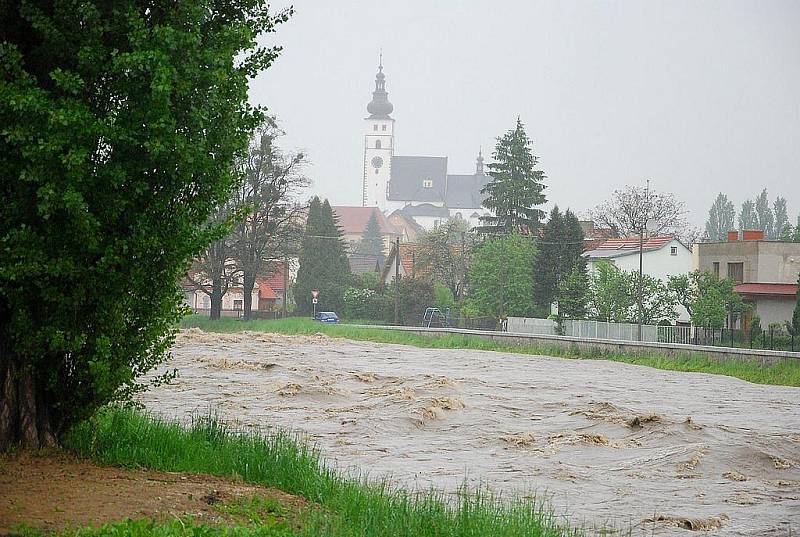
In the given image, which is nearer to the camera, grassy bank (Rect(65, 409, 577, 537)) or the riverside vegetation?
the riverside vegetation

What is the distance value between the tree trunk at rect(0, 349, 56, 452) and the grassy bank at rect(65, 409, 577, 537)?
59 cm

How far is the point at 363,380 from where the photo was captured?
32969 millimetres

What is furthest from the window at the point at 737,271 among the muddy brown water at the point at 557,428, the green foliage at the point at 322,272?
the muddy brown water at the point at 557,428

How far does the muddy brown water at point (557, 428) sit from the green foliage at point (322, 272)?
1867 inches

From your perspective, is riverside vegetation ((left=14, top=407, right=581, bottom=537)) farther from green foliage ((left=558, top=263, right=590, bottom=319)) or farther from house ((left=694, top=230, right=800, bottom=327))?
house ((left=694, top=230, right=800, bottom=327))

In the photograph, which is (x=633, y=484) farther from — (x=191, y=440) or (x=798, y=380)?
(x=798, y=380)

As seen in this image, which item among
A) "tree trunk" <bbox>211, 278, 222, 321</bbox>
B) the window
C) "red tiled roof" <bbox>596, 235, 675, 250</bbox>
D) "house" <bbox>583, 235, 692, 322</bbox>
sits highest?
"red tiled roof" <bbox>596, 235, 675, 250</bbox>

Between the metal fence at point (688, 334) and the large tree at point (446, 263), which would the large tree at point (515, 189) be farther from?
the metal fence at point (688, 334)

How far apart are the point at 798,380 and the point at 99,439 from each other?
28.9 meters

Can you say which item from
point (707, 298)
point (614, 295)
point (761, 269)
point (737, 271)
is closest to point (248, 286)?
point (614, 295)

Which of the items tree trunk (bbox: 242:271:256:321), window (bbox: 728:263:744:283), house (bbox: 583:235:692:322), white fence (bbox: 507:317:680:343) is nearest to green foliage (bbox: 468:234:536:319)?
white fence (bbox: 507:317:680:343)

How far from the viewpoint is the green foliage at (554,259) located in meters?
74.4

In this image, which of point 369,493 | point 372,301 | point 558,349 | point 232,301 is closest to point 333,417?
point 369,493

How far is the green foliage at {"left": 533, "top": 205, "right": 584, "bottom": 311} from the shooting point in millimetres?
74438
